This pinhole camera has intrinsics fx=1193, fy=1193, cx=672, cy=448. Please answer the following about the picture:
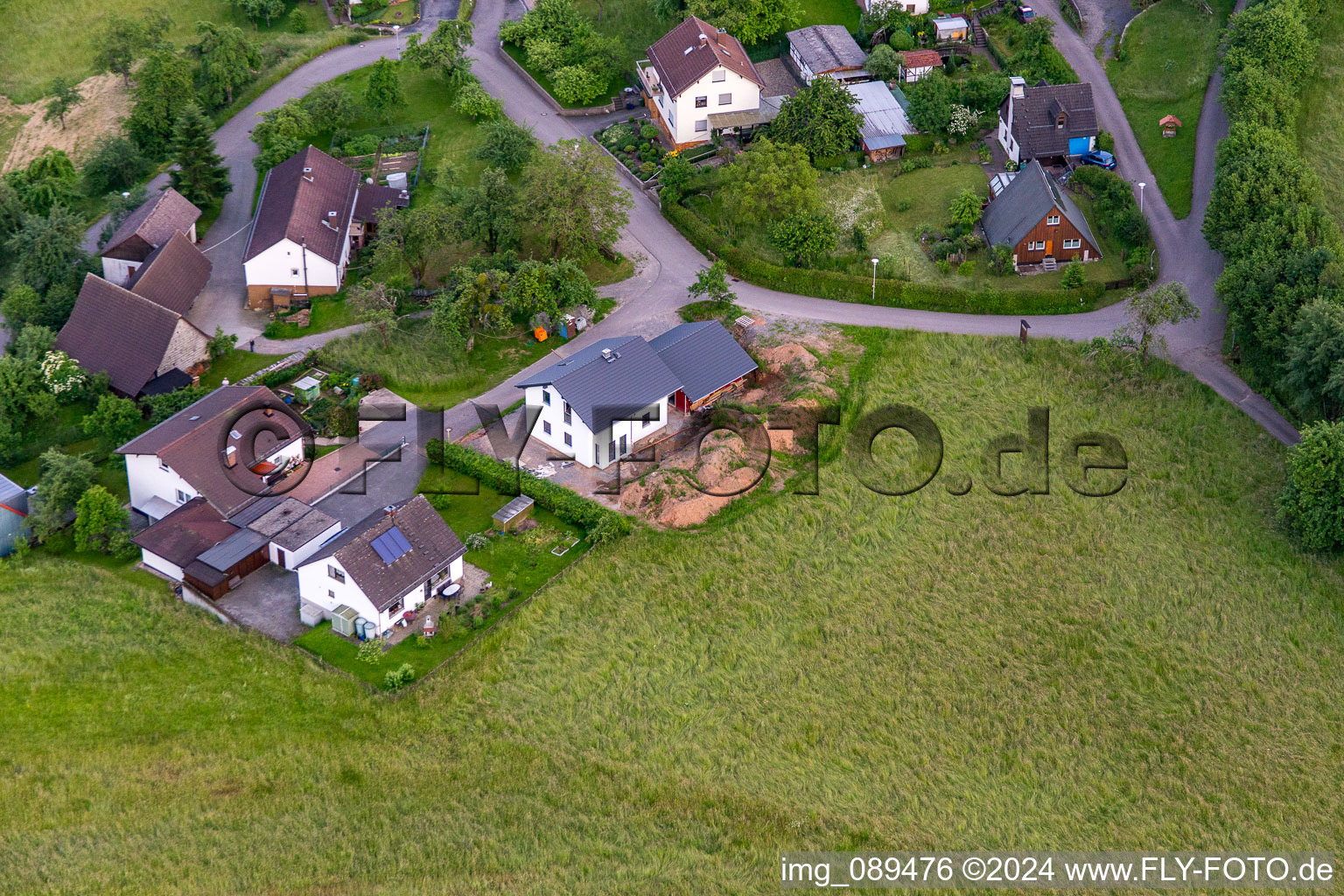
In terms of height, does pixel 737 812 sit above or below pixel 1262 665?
above

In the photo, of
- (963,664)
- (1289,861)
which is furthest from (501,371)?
(1289,861)

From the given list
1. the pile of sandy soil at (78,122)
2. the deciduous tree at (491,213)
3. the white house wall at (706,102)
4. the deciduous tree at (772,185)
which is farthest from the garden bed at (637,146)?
the pile of sandy soil at (78,122)

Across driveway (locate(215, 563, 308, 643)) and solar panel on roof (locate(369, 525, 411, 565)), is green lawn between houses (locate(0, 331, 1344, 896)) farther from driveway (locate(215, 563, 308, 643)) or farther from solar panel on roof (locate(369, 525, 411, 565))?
solar panel on roof (locate(369, 525, 411, 565))

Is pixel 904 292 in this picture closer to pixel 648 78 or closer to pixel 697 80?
pixel 697 80

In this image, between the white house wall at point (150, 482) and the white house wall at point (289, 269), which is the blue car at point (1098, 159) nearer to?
the white house wall at point (289, 269)

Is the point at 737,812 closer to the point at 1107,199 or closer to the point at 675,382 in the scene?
the point at 675,382

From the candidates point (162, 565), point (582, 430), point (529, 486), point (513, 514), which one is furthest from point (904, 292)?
point (162, 565)
